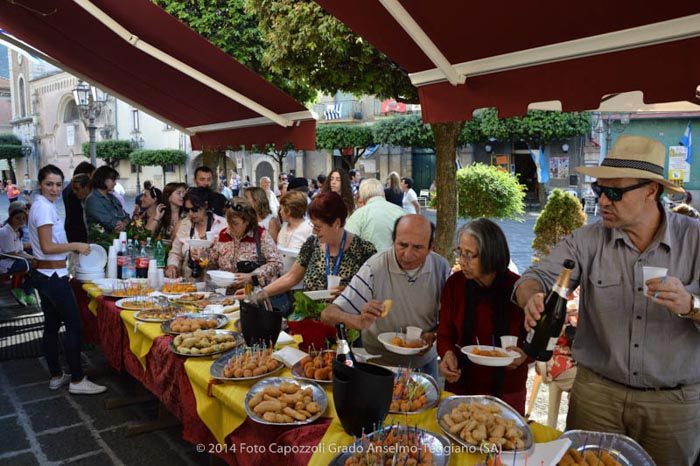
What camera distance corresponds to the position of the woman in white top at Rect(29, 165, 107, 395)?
4.12 meters

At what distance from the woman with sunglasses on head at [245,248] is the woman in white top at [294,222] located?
488mm

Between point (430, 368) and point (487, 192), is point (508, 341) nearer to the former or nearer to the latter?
point (430, 368)

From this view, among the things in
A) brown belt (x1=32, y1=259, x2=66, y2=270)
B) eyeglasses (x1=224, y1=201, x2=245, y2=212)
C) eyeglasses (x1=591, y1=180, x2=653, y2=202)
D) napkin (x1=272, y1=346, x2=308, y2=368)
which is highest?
eyeglasses (x1=591, y1=180, x2=653, y2=202)

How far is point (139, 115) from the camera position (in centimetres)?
3941

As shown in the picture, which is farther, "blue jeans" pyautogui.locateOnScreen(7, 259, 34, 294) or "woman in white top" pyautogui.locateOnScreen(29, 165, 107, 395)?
"blue jeans" pyautogui.locateOnScreen(7, 259, 34, 294)

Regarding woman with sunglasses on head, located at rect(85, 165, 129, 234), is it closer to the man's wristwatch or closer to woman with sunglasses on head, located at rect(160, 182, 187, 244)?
woman with sunglasses on head, located at rect(160, 182, 187, 244)

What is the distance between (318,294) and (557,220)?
2961 millimetres

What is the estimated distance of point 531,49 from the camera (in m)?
2.80

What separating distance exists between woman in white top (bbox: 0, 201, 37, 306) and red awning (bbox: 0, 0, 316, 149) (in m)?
2.40


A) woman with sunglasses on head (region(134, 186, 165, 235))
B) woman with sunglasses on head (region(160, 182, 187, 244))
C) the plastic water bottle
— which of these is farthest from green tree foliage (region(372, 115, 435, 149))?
the plastic water bottle

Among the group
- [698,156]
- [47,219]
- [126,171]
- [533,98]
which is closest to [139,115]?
[126,171]

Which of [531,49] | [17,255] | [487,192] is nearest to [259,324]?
[531,49]

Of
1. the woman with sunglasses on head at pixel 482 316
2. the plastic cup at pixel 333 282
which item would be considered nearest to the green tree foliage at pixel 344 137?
the plastic cup at pixel 333 282

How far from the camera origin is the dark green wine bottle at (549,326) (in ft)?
6.81
